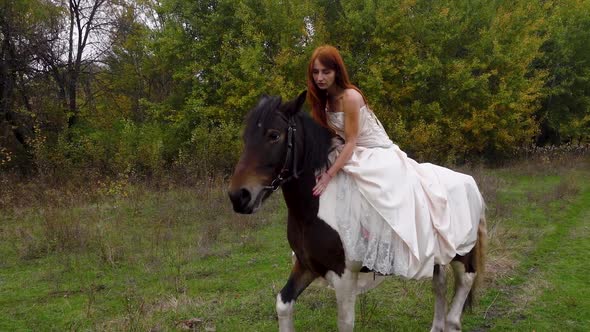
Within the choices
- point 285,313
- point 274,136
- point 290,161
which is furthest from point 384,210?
point 285,313

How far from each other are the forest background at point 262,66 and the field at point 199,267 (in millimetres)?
5194

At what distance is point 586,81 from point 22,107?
85.0 feet

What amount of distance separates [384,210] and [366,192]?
177 mm

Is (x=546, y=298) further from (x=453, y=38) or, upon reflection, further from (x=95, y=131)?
(x=95, y=131)

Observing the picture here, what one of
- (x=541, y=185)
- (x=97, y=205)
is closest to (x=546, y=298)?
(x=97, y=205)

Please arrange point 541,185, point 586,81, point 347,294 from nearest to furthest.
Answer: point 347,294, point 541,185, point 586,81

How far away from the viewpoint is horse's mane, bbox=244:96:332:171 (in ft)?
9.83

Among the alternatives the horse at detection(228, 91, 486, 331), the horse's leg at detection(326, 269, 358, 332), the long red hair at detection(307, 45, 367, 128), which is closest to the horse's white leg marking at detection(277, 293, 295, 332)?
the horse at detection(228, 91, 486, 331)

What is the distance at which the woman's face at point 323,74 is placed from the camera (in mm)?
3211

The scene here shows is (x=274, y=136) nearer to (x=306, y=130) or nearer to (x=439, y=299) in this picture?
(x=306, y=130)

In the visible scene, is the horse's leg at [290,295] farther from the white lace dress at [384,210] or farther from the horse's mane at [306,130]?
the horse's mane at [306,130]

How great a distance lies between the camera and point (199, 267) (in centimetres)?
654

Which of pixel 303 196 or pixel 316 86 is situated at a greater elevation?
pixel 316 86

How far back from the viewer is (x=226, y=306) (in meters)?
4.96
